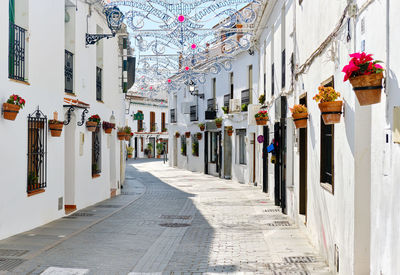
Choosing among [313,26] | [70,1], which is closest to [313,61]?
[313,26]

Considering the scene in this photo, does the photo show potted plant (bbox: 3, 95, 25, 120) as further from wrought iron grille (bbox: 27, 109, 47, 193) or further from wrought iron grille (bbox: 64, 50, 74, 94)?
wrought iron grille (bbox: 64, 50, 74, 94)

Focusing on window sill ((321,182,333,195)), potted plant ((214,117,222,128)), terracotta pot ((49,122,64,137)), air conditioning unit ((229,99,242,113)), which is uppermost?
air conditioning unit ((229,99,242,113))

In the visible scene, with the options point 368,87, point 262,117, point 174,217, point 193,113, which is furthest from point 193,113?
point 368,87

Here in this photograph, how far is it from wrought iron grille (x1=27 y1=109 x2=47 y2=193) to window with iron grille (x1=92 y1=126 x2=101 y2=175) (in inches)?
175

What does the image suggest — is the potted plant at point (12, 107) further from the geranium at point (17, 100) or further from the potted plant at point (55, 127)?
the potted plant at point (55, 127)

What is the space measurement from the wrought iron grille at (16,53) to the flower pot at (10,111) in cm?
90

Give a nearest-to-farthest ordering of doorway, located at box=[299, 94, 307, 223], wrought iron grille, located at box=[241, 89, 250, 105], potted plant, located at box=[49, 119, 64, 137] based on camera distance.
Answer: doorway, located at box=[299, 94, 307, 223] → potted plant, located at box=[49, 119, 64, 137] → wrought iron grille, located at box=[241, 89, 250, 105]

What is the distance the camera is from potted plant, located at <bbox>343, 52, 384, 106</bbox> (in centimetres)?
474

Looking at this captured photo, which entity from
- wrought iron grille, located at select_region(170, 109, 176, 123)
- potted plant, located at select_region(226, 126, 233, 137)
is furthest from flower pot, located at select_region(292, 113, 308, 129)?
wrought iron grille, located at select_region(170, 109, 176, 123)

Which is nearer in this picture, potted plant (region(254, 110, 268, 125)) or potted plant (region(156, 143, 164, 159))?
potted plant (region(254, 110, 268, 125))

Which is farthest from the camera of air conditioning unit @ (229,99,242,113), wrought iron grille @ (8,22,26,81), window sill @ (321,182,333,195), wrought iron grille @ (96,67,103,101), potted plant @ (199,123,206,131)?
potted plant @ (199,123,206,131)

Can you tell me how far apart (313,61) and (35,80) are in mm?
6012

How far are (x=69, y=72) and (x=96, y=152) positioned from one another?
3518 mm

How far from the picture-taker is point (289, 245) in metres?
9.45
